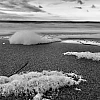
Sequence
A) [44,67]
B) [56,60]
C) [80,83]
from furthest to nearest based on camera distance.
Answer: [56,60] → [44,67] → [80,83]

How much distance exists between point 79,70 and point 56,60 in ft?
3.62

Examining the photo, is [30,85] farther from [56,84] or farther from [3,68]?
[3,68]

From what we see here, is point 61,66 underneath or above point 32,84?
underneath

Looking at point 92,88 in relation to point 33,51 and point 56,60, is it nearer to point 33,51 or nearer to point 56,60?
point 56,60

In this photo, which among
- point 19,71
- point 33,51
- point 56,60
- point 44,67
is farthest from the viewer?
point 33,51

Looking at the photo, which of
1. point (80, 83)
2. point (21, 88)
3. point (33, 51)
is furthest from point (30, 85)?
point (33, 51)

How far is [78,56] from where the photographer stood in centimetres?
622

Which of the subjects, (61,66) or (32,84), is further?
(61,66)

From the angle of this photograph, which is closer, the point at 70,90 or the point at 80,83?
the point at 70,90

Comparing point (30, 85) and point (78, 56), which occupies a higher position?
point (30, 85)

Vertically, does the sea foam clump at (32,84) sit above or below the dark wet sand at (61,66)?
above

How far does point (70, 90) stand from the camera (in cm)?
370

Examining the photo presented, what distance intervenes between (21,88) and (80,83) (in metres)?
1.13

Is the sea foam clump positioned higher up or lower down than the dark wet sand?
higher up
